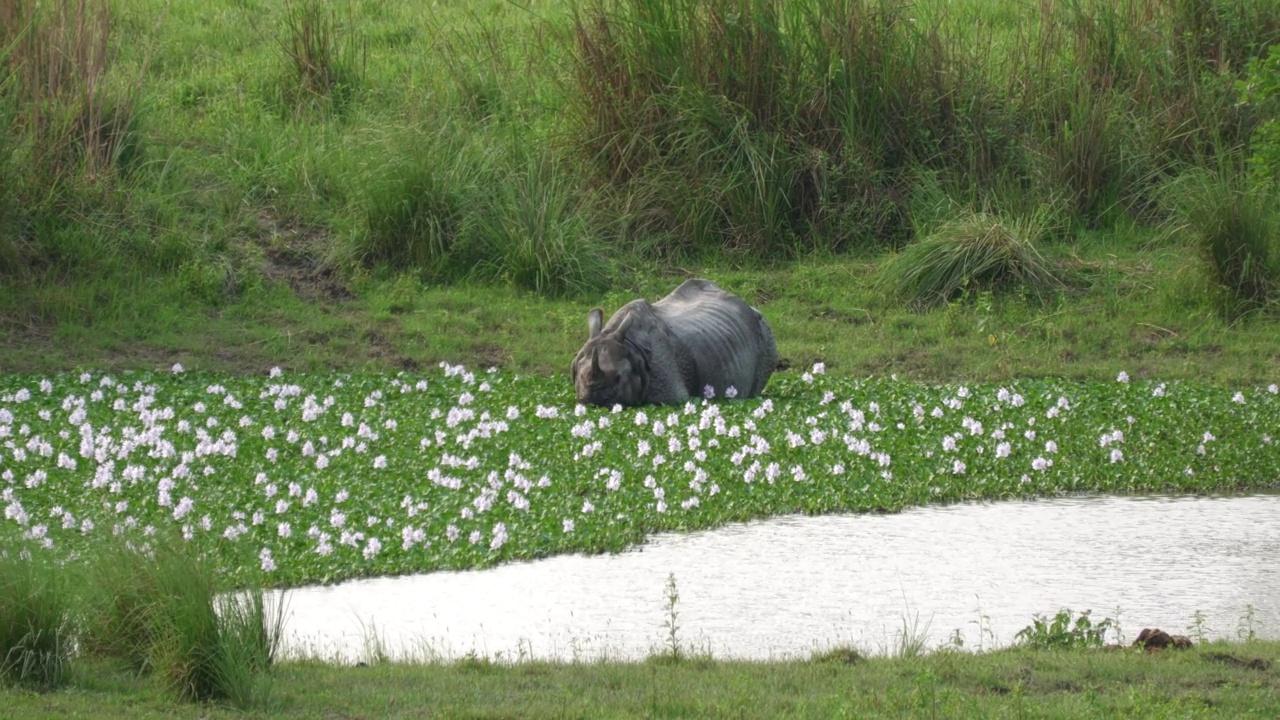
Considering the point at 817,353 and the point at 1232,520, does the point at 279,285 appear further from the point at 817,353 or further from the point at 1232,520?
the point at 1232,520

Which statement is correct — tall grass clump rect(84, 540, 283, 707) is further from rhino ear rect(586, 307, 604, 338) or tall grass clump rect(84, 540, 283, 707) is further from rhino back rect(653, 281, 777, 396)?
rhino back rect(653, 281, 777, 396)

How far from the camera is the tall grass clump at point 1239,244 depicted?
575 inches

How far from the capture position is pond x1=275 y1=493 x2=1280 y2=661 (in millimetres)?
7160

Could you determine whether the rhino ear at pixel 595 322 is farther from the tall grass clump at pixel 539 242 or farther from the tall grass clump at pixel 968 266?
the tall grass clump at pixel 968 266

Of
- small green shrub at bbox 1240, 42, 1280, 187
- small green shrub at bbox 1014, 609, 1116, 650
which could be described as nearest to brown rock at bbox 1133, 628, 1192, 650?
small green shrub at bbox 1014, 609, 1116, 650

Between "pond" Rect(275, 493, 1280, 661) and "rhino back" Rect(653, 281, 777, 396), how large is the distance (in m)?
2.99

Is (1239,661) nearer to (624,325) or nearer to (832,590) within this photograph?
(832,590)

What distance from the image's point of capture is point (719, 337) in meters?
12.5

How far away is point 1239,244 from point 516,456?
779cm

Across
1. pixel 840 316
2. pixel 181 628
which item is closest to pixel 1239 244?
pixel 840 316

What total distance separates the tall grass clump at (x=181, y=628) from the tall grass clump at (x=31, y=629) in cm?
17

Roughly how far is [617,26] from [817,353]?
181 inches

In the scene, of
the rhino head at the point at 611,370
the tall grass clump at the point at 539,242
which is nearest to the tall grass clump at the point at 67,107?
the tall grass clump at the point at 539,242

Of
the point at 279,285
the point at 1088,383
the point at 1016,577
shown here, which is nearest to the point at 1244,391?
the point at 1088,383
